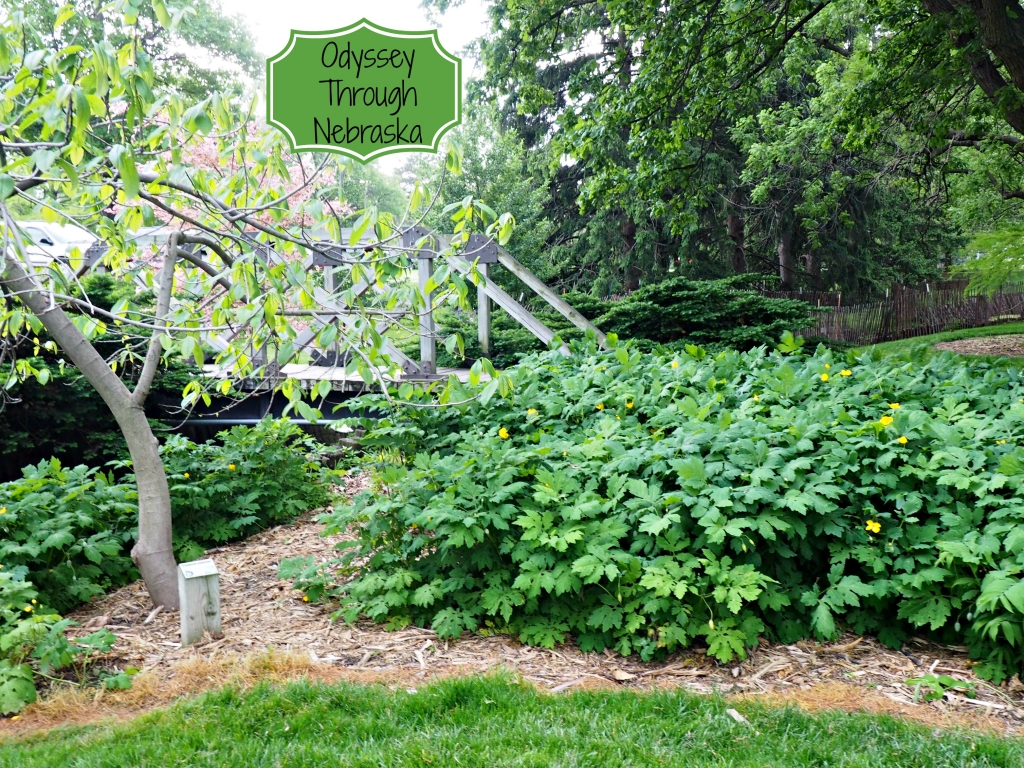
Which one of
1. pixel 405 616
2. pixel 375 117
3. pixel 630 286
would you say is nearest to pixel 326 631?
pixel 405 616

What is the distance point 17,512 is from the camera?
381cm

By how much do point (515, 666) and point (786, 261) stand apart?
17525mm

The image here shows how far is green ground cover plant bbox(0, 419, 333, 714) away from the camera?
3053mm

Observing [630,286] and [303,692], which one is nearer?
[303,692]

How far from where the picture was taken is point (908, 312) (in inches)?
790

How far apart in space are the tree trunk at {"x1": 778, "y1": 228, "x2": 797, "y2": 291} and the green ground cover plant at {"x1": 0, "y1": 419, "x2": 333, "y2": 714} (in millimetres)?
15163

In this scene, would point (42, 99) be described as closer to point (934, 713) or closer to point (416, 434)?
point (416, 434)

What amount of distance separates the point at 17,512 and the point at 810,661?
12.4ft

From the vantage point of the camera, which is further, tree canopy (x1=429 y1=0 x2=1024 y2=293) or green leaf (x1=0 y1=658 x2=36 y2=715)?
tree canopy (x1=429 y1=0 x2=1024 y2=293)

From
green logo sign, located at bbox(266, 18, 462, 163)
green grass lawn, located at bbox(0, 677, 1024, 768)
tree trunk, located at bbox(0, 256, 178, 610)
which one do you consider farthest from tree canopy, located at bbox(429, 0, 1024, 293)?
green grass lawn, located at bbox(0, 677, 1024, 768)

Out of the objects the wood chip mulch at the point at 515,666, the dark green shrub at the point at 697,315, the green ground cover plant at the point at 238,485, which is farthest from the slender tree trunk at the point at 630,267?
the wood chip mulch at the point at 515,666

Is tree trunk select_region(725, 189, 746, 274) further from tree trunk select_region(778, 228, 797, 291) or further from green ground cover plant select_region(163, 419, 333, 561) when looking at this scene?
green ground cover plant select_region(163, 419, 333, 561)

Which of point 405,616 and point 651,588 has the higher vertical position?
A: point 651,588

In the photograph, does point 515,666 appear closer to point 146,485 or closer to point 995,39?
point 146,485
